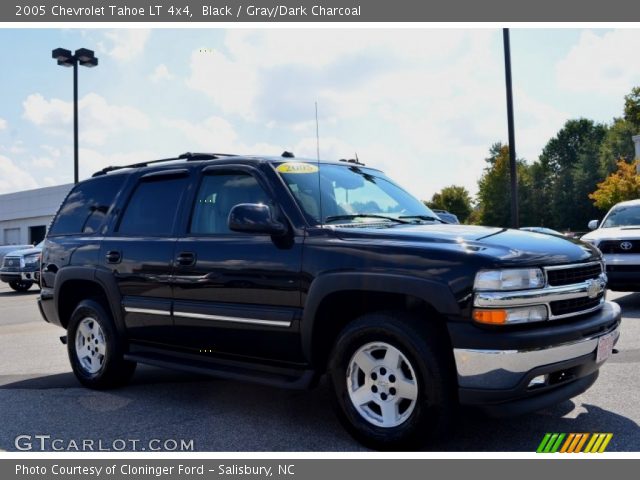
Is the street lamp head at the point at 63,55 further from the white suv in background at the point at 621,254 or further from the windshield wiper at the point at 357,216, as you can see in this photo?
the windshield wiper at the point at 357,216

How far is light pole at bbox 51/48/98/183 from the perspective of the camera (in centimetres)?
2059

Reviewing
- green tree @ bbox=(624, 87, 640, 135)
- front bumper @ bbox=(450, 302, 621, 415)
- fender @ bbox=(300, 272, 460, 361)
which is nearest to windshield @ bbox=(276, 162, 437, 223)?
fender @ bbox=(300, 272, 460, 361)

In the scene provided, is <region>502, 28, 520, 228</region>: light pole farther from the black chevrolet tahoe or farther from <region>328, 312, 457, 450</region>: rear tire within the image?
<region>328, 312, 457, 450</region>: rear tire

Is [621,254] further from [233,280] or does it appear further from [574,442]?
[233,280]

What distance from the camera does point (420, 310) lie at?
3881 millimetres

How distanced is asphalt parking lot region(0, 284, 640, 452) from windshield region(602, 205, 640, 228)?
15.1ft

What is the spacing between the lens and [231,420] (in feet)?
15.3

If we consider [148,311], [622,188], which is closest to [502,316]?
[148,311]

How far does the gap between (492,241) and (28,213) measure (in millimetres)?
53782

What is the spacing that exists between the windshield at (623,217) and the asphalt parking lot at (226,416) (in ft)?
15.1

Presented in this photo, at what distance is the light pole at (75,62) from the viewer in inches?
811

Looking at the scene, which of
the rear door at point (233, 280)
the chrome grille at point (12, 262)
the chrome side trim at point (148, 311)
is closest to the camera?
the rear door at point (233, 280)

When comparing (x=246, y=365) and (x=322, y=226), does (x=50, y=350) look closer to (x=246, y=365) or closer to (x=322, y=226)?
(x=246, y=365)

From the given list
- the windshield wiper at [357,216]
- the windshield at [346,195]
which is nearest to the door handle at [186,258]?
the windshield at [346,195]
